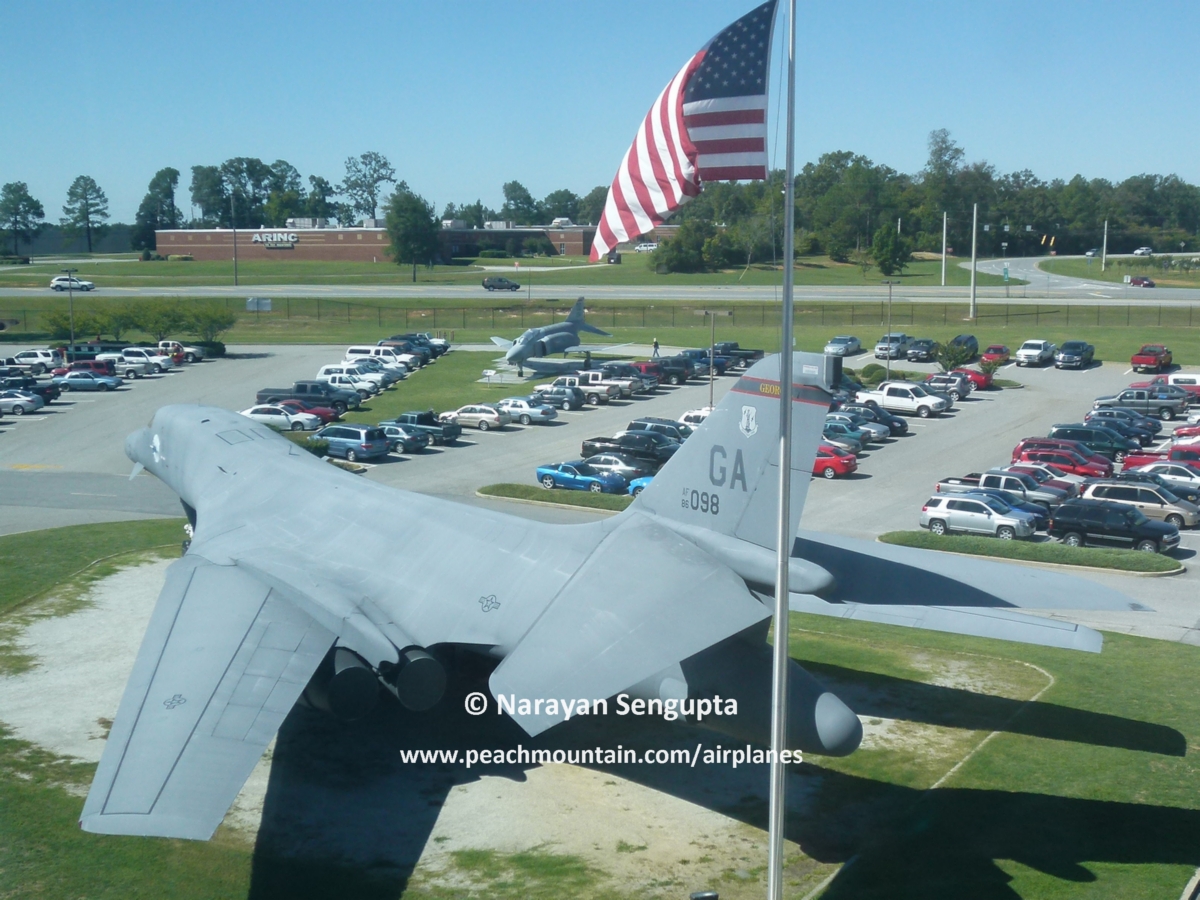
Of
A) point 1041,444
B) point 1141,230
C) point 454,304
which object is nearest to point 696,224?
point 454,304

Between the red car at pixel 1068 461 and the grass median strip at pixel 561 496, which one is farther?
the red car at pixel 1068 461

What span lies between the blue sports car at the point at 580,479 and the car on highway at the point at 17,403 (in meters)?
35.8

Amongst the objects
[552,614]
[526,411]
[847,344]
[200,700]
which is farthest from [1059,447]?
[200,700]

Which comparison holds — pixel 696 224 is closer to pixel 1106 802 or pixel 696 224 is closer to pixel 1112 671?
pixel 1112 671

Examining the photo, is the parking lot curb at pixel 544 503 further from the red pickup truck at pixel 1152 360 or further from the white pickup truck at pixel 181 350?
the red pickup truck at pixel 1152 360

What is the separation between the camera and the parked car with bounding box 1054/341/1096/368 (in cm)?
8362

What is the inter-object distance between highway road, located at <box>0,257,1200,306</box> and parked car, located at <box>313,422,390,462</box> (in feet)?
230

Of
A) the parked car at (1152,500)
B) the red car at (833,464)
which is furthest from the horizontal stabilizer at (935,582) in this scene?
the red car at (833,464)

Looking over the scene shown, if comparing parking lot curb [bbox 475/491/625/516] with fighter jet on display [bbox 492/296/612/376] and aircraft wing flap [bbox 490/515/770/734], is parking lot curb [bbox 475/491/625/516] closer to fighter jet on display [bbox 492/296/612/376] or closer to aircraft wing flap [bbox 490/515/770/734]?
aircraft wing flap [bbox 490/515/770/734]

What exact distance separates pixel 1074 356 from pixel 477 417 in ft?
156

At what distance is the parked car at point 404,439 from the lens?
2275 inches

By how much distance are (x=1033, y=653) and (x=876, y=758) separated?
932 centimetres

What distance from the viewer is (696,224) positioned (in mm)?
107250

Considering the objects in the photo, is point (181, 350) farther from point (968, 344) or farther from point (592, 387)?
point (968, 344)
